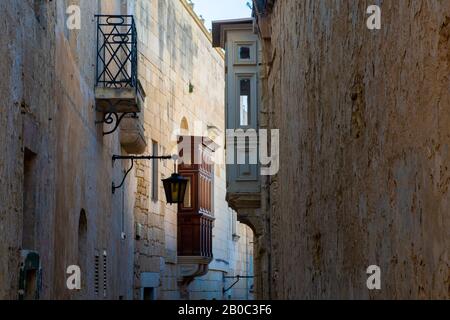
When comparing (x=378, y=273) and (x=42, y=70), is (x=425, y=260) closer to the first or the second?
(x=378, y=273)

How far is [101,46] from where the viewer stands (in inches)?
472

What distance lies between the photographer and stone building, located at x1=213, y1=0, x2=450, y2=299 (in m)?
3.37

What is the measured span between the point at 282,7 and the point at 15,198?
4.58 m

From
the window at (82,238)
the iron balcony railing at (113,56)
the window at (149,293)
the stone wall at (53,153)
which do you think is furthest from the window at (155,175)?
the window at (82,238)

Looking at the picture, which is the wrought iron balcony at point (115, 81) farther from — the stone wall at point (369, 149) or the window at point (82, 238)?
the stone wall at point (369, 149)

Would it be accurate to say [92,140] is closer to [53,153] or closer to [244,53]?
[53,153]

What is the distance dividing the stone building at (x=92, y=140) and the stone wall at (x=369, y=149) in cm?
216

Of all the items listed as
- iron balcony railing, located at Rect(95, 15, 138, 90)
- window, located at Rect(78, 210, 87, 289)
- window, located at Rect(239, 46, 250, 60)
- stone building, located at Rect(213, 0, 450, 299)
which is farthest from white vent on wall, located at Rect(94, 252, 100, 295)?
window, located at Rect(239, 46, 250, 60)

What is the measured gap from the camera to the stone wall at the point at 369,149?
3.36 metres

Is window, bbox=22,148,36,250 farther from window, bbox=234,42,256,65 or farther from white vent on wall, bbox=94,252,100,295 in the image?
window, bbox=234,42,256,65

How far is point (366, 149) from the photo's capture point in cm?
466

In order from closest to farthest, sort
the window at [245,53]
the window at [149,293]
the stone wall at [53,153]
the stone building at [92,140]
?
the stone wall at [53,153], the stone building at [92,140], the window at [245,53], the window at [149,293]

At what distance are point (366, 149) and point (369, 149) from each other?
8 cm
